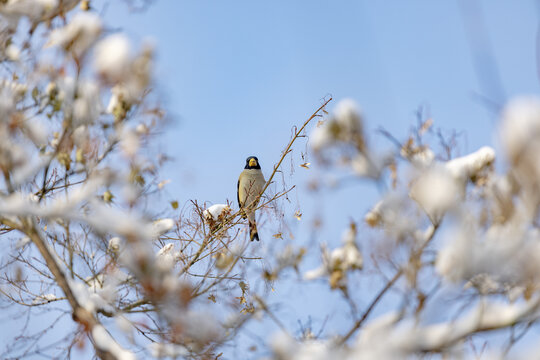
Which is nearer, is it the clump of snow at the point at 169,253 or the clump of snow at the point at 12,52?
the clump of snow at the point at 12,52

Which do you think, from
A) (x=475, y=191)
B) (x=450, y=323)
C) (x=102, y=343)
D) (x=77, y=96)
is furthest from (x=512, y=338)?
(x=77, y=96)

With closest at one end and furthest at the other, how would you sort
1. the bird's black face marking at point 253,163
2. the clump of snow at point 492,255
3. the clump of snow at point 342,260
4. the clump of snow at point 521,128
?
1. the clump of snow at point 521,128
2. the clump of snow at point 492,255
3. the clump of snow at point 342,260
4. the bird's black face marking at point 253,163

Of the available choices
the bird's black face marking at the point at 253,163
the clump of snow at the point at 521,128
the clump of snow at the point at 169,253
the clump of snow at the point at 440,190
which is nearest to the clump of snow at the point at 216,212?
the clump of snow at the point at 169,253

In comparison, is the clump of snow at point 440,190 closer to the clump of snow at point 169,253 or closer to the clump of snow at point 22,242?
the clump of snow at point 169,253

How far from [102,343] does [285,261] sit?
202 centimetres

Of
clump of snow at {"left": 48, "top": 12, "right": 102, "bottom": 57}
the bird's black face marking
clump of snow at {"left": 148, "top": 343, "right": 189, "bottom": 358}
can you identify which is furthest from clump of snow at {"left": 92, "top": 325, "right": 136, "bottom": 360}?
the bird's black face marking

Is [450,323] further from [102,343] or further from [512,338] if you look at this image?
[102,343]

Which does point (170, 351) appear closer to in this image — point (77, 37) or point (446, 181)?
point (446, 181)

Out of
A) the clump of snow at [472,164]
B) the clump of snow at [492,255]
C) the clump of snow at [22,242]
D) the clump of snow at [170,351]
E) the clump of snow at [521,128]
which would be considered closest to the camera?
the clump of snow at [521,128]

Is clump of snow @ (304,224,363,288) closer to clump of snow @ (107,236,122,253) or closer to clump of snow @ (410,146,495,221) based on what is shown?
clump of snow @ (410,146,495,221)

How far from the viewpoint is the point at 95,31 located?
3535mm

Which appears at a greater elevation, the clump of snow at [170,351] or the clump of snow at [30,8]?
the clump of snow at [30,8]

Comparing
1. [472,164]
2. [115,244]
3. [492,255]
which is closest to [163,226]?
[115,244]

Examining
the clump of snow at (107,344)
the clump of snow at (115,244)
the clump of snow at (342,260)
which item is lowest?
the clump of snow at (107,344)
